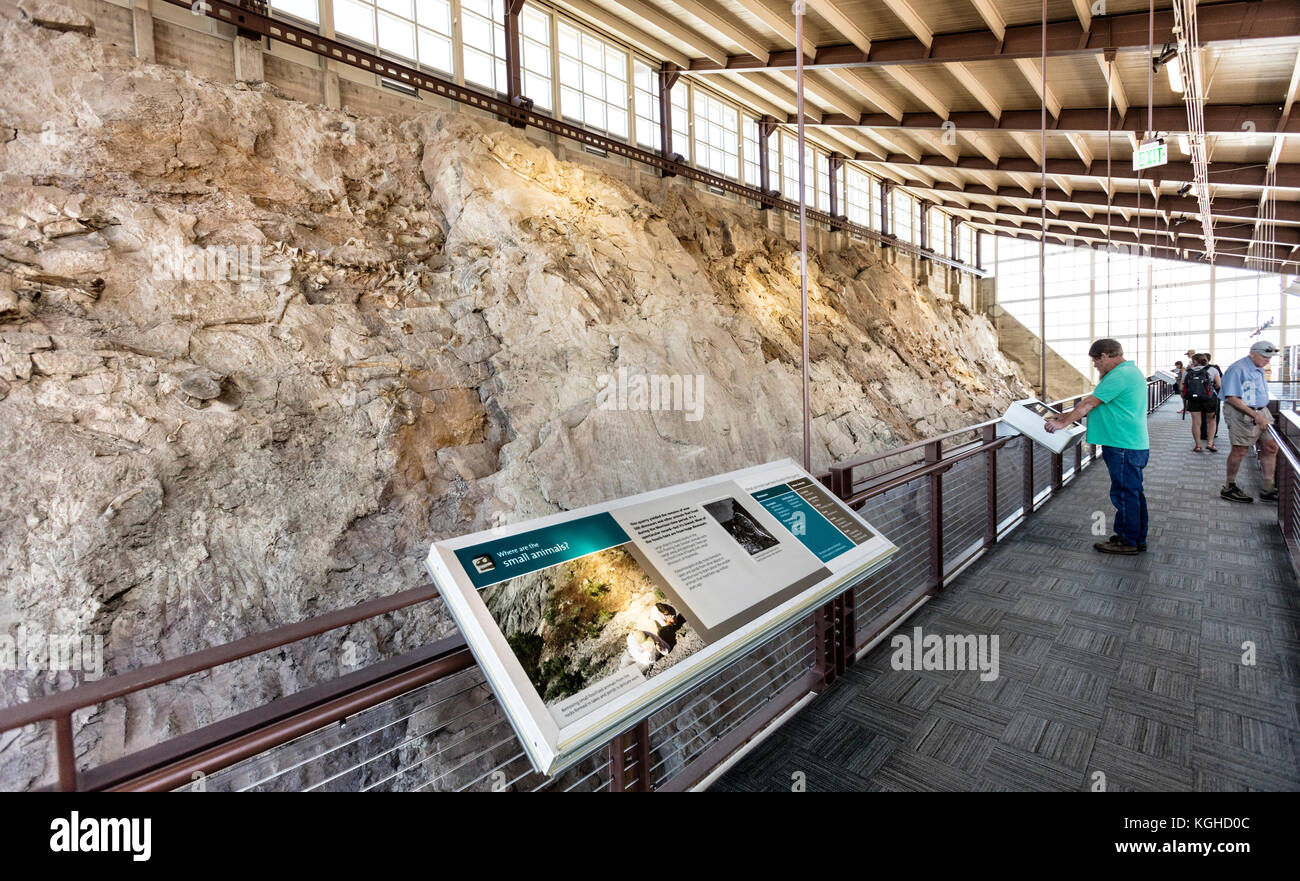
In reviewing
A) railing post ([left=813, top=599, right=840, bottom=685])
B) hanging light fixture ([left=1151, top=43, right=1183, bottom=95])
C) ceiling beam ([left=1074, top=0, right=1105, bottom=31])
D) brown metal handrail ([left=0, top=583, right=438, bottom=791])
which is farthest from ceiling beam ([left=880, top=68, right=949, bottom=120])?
brown metal handrail ([left=0, top=583, right=438, bottom=791])

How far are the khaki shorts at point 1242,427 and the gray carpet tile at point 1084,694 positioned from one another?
71.8 inches

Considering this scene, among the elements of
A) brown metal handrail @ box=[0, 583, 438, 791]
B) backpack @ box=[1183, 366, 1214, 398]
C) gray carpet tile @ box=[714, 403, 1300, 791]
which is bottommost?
gray carpet tile @ box=[714, 403, 1300, 791]

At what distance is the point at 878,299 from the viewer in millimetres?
A: 17297

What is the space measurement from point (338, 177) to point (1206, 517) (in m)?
9.51

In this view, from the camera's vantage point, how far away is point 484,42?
898 cm

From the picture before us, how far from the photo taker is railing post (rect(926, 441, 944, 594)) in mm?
3754

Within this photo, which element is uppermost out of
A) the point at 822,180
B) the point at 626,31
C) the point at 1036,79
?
the point at 626,31

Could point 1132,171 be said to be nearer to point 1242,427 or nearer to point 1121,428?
point 1242,427

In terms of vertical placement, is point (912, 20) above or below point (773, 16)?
below

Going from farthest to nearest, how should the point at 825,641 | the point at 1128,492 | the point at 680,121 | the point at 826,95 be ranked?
the point at 680,121 → the point at 826,95 → the point at 1128,492 → the point at 825,641

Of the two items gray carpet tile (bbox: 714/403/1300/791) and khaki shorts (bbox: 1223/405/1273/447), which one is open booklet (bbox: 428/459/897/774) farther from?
khaki shorts (bbox: 1223/405/1273/447)

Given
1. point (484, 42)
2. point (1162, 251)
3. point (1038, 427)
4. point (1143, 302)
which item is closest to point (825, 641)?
point (1038, 427)

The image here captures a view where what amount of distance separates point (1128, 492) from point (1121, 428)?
519 millimetres
